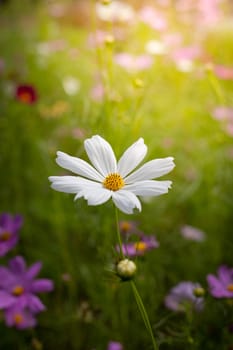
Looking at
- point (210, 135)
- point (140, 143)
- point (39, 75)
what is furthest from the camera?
point (39, 75)

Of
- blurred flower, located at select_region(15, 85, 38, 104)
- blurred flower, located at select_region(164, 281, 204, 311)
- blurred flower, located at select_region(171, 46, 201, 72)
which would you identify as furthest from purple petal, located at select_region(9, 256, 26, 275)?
blurred flower, located at select_region(171, 46, 201, 72)

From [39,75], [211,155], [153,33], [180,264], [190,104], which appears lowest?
[180,264]

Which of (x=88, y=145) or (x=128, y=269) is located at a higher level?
(x=88, y=145)

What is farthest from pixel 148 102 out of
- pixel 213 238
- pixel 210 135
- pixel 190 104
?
pixel 213 238

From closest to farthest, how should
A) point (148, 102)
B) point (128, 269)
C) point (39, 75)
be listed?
point (128, 269) → point (148, 102) → point (39, 75)

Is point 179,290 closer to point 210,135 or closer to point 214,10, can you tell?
point 210,135

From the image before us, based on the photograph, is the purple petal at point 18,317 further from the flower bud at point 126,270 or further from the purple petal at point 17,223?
the flower bud at point 126,270

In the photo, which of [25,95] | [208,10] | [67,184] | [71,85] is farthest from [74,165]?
[208,10]

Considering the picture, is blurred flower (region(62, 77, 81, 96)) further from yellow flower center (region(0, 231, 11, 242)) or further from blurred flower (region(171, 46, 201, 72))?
yellow flower center (region(0, 231, 11, 242))
